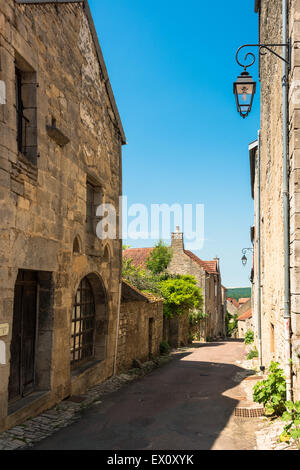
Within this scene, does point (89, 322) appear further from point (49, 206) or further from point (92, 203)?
point (49, 206)

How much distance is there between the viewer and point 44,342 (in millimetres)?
6762

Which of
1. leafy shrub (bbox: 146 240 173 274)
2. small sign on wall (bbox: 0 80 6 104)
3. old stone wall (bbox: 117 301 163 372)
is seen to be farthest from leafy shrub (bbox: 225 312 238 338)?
small sign on wall (bbox: 0 80 6 104)

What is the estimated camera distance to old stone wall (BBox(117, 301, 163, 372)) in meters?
11.1

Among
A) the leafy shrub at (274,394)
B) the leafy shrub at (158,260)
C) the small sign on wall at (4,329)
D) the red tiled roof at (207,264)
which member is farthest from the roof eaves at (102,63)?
the red tiled roof at (207,264)

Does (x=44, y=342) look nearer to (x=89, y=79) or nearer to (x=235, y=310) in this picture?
(x=89, y=79)

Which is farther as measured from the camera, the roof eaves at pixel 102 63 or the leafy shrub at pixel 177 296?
the leafy shrub at pixel 177 296

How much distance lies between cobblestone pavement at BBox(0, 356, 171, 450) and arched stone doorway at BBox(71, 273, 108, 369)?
0.70m

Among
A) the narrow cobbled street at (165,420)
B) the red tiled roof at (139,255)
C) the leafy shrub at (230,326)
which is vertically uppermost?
the red tiled roof at (139,255)

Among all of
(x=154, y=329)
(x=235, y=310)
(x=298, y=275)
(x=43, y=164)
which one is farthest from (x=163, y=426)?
(x=235, y=310)

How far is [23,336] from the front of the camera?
6.41 meters

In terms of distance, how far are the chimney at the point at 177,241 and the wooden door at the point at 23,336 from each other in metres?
→ 22.3

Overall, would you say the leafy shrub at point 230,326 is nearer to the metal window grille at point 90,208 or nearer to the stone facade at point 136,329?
the stone facade at point 136,329

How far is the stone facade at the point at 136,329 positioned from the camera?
11094 millimetres

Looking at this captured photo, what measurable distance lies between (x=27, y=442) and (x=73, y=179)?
14.7 feet
